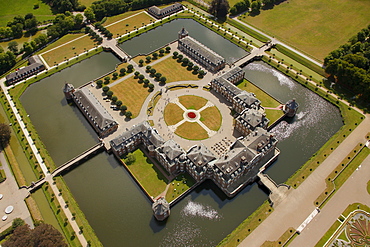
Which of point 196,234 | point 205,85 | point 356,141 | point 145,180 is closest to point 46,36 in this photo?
point 205,85

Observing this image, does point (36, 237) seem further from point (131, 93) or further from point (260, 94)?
point (260, 94)

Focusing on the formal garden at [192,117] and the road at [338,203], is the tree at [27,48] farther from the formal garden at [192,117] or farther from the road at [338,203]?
the road at [338,203]

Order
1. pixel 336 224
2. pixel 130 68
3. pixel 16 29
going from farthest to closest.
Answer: pixel 16 29, pixel 130 68, pixel 336 224

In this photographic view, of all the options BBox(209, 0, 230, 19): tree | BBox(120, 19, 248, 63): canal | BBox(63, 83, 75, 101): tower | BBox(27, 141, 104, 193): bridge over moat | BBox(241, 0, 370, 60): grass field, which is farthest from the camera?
BBox(209, 0, 230, 19): tree

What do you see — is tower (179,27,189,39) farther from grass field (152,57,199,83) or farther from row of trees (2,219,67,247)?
row of trees (2,219,67,247)

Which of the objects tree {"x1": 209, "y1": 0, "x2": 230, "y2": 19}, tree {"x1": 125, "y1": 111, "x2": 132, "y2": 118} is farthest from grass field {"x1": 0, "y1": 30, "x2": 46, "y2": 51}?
tree {"x1": 209, "y1": 0, "x2": 230, "y2": 19}

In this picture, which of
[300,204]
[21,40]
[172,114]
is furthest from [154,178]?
[21,40]
